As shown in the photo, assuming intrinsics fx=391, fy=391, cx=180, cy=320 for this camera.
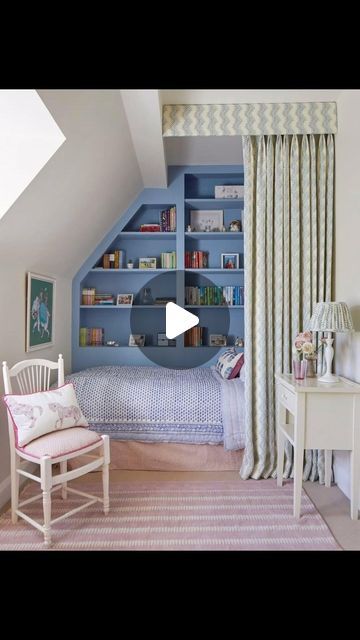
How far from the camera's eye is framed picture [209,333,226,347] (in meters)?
4.12

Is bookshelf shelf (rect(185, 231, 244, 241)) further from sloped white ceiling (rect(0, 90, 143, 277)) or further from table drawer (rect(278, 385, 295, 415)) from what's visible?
table drawer (rect(278, 385, 295, 415))

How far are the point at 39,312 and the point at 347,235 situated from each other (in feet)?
7.52

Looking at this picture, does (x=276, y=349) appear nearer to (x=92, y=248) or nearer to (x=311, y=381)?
(x=311, y=381)

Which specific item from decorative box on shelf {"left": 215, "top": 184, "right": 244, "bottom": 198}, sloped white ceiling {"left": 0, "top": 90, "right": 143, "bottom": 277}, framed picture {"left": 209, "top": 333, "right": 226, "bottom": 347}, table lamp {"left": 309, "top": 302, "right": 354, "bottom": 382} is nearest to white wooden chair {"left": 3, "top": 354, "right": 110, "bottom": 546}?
sloped white ceiling {"left": 0, "top": 90, "right": 143, "bottom": 277}

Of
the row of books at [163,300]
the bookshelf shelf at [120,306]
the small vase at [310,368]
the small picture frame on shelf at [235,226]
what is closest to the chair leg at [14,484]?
the small vase at [310,368]

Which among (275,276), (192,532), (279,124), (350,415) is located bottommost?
(192,532)

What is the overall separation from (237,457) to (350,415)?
99cm

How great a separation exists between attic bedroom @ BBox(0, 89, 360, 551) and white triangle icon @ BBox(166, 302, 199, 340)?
0.48 m

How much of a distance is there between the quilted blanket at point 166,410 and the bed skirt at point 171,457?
0.05 meters

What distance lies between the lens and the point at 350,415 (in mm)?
2129

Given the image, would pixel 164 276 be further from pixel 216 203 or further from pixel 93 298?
pixel 216 203

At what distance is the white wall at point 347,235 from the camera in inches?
95.1

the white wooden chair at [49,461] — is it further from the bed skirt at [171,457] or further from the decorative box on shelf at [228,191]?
the decorative box on shelf at [228,191]
